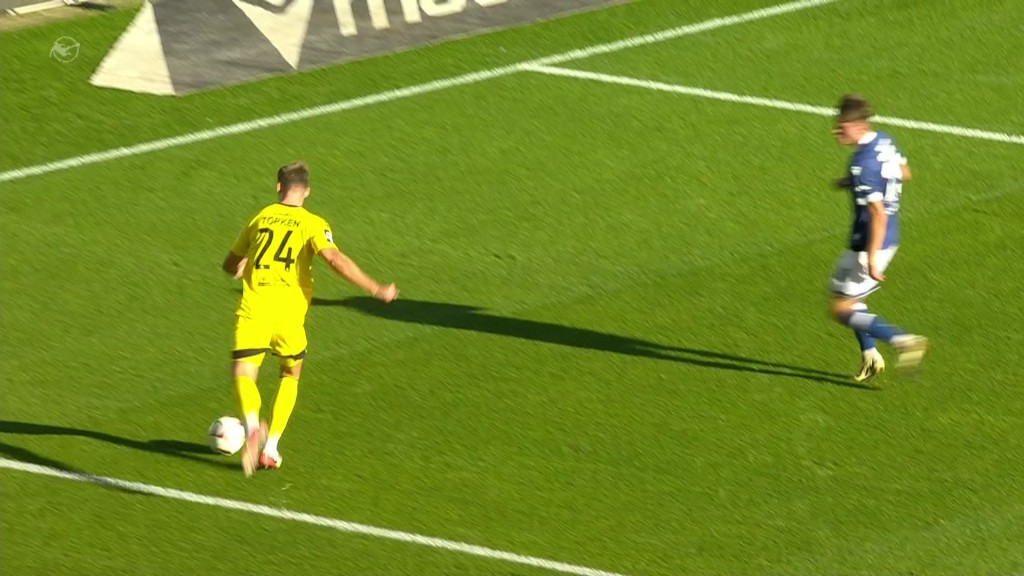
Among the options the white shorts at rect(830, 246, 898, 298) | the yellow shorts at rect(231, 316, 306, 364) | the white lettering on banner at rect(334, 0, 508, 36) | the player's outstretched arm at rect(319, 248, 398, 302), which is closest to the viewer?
the player's outstretched arm at rect(319, 248, 398, 302)

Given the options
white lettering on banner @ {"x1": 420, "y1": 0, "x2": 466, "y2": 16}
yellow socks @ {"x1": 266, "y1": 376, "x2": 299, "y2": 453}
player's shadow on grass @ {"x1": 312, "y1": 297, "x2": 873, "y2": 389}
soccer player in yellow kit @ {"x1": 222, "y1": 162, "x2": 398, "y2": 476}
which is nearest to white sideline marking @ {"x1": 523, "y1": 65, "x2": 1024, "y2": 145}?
white lettering on banner @ {"x1": 420, "y1": 0, "x2": 466, "y2": 16}

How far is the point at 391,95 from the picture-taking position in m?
19.9

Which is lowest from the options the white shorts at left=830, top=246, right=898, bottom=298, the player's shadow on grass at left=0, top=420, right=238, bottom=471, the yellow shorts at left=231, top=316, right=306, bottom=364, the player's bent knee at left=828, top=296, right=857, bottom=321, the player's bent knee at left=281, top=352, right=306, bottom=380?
the player's bent knee at left=828, top=296, right=857, bottom=321

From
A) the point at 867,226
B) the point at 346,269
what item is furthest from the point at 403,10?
the point at 346,269

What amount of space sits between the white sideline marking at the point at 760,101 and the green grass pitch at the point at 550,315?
0.17 m

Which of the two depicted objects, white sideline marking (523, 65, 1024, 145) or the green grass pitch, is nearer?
the green grass pitch

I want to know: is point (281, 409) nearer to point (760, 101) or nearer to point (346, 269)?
point (346, 269)

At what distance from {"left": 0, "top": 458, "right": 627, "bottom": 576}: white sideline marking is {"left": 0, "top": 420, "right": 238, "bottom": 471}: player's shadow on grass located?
11cm

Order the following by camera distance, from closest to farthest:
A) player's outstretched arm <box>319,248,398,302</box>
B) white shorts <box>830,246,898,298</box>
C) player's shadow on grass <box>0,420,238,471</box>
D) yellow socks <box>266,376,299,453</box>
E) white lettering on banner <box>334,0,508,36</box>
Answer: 1. player's outstretched arm <box>319,248,398,302</box>
2. yellow socks <box>266,376,299,453</box>
3. player's shadow on grass <box>0,420,238,471</box>
4. white shorts <box>830,246,898,298</box>
5. white lettering on banner <box>334,0,508,36</box>

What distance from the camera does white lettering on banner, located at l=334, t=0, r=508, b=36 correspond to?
68.5 feet

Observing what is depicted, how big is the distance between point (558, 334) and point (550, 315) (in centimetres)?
40

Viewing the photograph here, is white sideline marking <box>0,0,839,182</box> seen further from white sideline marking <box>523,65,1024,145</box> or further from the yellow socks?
the yellow socks

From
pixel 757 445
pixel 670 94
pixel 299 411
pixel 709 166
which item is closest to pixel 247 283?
pixel 299 411

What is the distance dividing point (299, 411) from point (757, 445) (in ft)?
10.3
